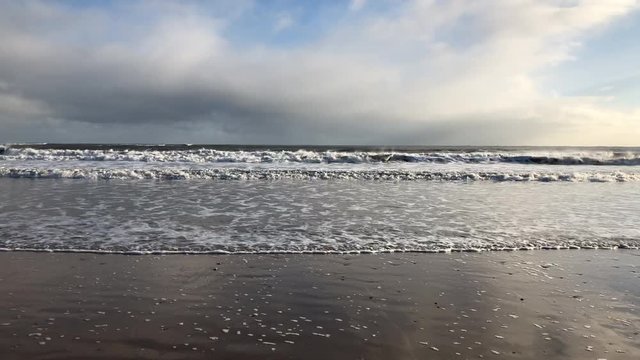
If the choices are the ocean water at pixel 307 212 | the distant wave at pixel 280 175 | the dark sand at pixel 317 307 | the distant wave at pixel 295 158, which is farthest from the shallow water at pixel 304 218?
the distant wave at pixel 295 158

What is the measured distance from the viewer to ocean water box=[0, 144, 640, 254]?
28.6 feet

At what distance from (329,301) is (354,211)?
6.83 meters

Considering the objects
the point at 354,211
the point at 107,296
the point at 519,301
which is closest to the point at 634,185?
the point at 354,211

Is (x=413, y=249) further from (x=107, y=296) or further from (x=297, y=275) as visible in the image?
(x=107, y=296)

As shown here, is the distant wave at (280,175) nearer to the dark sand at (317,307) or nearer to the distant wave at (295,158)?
the distant wave at (295,158)

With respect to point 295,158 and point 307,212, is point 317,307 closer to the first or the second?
point 307,212

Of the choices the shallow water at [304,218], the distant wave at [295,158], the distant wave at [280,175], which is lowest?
the shallow water at [304,218]

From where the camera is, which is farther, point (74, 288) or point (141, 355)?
point (74, 288)

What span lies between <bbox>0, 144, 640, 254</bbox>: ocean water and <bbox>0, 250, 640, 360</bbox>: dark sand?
1042 millimetres

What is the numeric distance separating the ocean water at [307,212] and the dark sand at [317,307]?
1042mm

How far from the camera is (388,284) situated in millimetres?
6223

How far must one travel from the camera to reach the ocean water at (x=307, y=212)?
8711 mm

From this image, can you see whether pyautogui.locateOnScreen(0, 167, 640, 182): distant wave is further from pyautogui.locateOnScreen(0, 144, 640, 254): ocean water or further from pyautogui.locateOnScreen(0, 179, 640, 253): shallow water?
pyautogui.locateOnScreen(0, 179, 640, 253): shallow water

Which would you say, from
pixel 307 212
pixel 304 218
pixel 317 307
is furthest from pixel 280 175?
pixel 317 307
